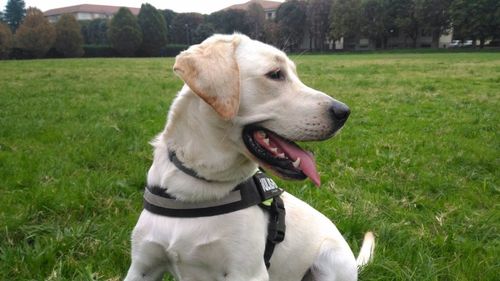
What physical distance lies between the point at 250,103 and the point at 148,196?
818mm

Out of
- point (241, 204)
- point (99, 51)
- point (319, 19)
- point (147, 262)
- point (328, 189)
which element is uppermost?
point (319, 19)

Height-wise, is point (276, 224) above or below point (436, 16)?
below

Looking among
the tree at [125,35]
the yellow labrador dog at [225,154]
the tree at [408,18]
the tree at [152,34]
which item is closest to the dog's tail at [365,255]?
the yellow labrador dog at [225,154]

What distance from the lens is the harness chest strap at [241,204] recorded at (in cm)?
242

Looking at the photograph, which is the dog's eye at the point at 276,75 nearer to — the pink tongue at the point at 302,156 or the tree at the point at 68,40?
the pink tongue at the point at 302,156

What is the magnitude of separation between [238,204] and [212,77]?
2.40 feet

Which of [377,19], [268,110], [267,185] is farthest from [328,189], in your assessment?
[377,19]

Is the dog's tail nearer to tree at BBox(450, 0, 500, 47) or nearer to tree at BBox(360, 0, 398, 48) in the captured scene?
tree at BBox(450, 0, 500, 47)

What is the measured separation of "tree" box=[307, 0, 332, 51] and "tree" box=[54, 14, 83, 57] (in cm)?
3872

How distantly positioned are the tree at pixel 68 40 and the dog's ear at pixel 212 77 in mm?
64911

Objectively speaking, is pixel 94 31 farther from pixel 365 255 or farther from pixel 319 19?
pixel 365 255

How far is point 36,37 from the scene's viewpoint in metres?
57.8

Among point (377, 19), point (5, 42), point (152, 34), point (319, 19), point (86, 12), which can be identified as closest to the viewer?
point (5, 42)

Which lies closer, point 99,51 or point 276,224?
point 276,224
